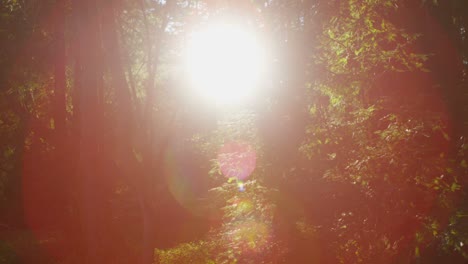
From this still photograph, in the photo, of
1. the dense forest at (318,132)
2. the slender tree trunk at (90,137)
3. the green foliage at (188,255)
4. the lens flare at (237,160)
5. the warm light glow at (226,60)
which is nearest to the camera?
the dense forest at (318,132)

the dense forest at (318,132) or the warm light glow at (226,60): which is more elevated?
the warm light glow at (226,60)

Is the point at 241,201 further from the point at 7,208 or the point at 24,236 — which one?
the point at 7,208

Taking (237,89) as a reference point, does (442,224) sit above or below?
below

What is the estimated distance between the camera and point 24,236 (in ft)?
67.8

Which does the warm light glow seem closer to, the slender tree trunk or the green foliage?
the slender tree trunk

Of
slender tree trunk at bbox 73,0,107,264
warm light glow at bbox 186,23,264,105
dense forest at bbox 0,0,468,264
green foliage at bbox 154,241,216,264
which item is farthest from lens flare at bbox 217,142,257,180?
green foliage at bbox 154,241,216,264

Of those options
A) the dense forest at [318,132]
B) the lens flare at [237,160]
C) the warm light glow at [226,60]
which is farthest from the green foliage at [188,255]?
the lens flare at [237,160]

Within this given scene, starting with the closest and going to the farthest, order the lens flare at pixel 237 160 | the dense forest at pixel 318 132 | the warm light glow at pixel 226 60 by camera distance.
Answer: the dense forest at pixel 318 132 < the lens flare at pixel 237 160 < the warm light glow at pixel 226 60

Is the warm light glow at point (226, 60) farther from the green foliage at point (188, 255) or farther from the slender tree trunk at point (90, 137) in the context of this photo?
the green foliage at point (188, 255)

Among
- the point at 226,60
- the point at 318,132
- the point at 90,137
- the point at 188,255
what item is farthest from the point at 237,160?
the point at 188,255

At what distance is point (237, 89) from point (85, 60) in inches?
140

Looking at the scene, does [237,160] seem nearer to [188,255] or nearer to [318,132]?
[318,132]

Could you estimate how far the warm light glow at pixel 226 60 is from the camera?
921 centimetres

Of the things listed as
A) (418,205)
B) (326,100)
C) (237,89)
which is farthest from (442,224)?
(237,89)
